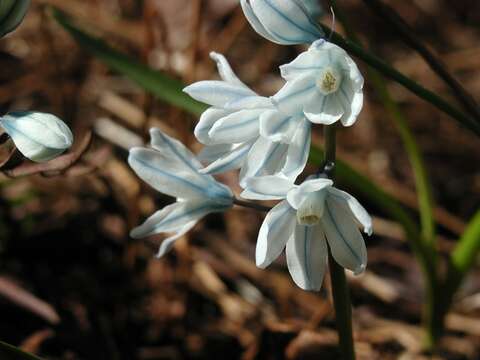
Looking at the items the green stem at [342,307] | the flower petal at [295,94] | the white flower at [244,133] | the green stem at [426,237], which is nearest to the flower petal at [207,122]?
the white flower at [244,133]

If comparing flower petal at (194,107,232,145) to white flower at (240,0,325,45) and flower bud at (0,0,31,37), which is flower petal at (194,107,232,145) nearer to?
white flower at (240,0,325,45)

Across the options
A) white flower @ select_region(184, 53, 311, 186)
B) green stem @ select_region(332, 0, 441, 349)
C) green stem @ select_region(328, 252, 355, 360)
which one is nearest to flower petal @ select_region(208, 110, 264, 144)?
white flower @ select_region(184, 53, 311, 186)

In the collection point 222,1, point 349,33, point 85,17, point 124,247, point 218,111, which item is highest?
point 222,1

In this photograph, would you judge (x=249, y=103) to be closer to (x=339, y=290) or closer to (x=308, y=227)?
(x=308, y=227)

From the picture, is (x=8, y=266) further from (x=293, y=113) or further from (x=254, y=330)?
(x=293, y=113)

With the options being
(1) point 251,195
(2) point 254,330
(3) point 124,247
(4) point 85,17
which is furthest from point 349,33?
(4) point 85,17

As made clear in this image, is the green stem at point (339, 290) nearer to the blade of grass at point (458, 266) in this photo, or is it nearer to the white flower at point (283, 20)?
the white flower at point (283, 20)

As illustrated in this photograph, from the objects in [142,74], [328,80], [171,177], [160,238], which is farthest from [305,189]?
[160,238]
